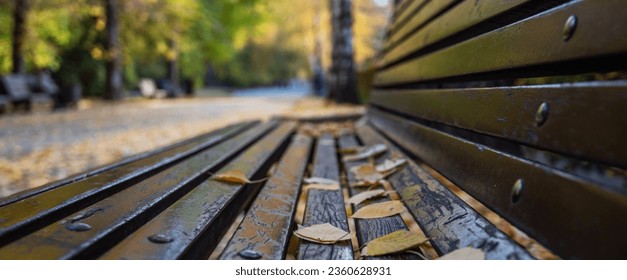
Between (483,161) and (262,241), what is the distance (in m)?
0.57

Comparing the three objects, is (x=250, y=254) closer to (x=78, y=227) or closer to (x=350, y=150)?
(x=78, y=227)

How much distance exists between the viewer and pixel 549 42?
3.20ft

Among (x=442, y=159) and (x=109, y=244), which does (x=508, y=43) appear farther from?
(x=109, y=244)

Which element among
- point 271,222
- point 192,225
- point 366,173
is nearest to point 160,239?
point 192,225

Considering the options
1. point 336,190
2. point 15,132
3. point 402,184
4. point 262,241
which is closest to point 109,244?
point 262,241

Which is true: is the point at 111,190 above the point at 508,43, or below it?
below

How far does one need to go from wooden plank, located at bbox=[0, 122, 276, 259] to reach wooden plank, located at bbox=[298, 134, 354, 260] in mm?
390

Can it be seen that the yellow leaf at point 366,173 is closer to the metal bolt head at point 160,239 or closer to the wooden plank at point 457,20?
the wooden plank at point 457,20

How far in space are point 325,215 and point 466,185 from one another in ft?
1.29

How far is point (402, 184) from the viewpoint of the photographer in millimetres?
1710

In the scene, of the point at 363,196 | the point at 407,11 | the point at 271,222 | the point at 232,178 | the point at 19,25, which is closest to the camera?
the point at 271,222

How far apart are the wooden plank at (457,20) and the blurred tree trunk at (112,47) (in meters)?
14.5

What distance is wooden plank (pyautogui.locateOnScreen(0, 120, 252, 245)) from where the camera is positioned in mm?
1078

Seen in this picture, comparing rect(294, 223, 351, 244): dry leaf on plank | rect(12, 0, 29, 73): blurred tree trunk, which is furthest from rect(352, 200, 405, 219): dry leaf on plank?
rect(12, 0, 29, 73): blurred tree trunk
